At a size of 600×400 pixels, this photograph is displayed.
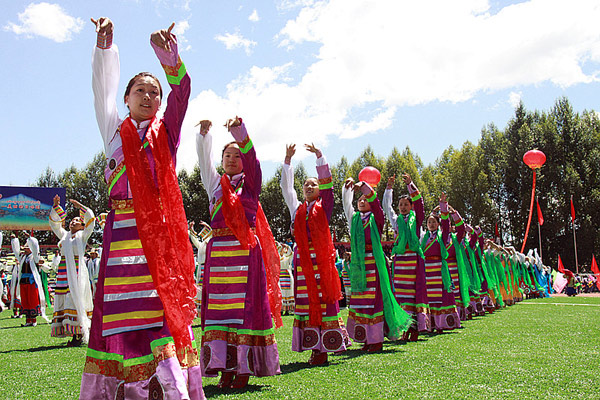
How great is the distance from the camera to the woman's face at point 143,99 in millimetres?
3129

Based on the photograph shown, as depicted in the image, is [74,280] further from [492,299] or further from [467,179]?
[467,179]

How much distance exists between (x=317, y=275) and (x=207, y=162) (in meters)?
2.27

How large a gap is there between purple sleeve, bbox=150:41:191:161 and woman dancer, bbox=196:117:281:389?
129cm

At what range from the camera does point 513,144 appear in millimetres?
38062

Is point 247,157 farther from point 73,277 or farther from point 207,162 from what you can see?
point 73,277

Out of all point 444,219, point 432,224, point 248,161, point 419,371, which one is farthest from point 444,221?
point 248,161

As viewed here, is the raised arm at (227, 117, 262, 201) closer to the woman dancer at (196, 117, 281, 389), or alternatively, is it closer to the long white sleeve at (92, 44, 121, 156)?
the woman dancer at (196, 117, 281, 389)

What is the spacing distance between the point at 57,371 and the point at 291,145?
366cm

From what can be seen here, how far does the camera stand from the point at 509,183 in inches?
1490

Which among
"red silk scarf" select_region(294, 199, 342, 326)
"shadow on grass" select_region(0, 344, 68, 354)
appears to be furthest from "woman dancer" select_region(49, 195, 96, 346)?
"red silk scarf" select_region(294, 199, 342, 326)

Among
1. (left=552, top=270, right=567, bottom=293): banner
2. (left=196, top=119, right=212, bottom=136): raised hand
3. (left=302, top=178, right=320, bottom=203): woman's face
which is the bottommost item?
(left=552, top=270, right=567, bottom=293): banner

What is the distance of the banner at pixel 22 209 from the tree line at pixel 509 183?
4269 millimetres

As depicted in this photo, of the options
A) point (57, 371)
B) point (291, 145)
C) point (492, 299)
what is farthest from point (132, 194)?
point (492, 299)

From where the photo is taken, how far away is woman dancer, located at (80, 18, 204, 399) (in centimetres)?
271
